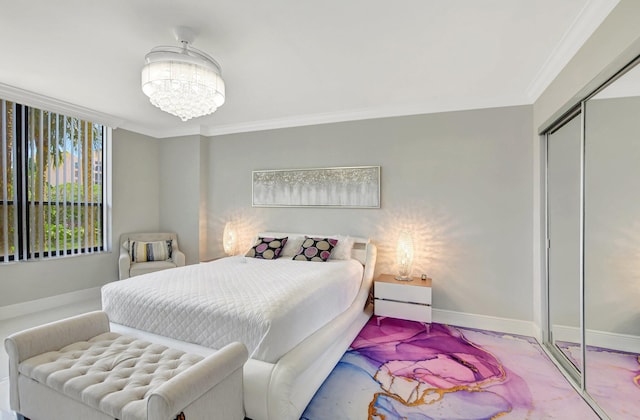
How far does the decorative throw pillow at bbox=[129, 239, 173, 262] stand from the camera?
13.8 feet

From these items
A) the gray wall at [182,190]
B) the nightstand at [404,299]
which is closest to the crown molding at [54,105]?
the gray wall at [182,190]

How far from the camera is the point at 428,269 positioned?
3494mm

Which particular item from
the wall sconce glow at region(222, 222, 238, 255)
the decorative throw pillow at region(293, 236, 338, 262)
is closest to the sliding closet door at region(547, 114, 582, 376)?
the decorative throw pillow at region(293, 236, 338, 262)

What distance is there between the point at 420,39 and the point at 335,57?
0.69m

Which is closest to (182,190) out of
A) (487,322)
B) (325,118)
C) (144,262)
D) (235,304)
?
(144,262)

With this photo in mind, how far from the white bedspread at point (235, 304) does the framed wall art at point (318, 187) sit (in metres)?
1.27

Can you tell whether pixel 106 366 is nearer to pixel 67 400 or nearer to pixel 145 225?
pixel 67 400

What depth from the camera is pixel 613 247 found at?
1.79 metres

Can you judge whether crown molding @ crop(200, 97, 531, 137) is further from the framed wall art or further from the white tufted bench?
the white tufted bench

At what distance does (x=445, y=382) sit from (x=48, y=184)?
4.88 m

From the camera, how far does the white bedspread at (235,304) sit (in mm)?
1810

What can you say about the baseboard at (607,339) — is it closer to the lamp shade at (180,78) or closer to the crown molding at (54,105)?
the lamp shade at (180,78)

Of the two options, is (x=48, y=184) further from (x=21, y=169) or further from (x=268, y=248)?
(x=268, y=248)

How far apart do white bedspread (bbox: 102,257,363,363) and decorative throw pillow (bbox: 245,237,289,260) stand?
752mm
